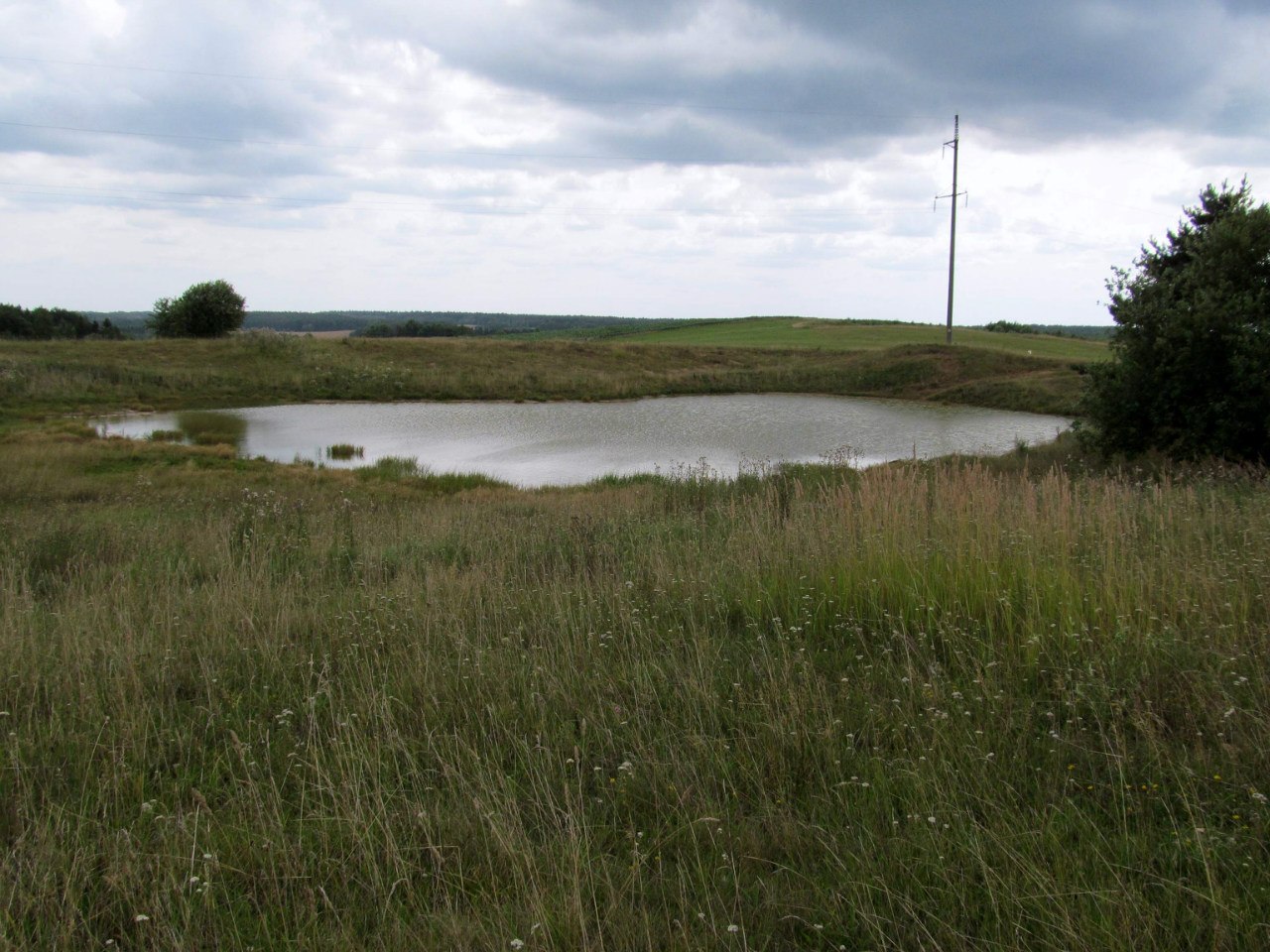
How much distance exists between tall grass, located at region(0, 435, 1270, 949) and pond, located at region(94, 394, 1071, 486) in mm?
11717

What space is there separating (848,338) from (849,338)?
0.08 m

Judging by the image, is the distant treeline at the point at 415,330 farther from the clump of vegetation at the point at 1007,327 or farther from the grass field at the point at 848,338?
the clump of vegetation at the point at 1007,327

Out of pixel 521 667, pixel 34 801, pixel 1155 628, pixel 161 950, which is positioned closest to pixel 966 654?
pixel 1155 628

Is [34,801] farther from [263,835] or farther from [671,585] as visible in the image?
[671,585]

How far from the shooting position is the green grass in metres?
50.0

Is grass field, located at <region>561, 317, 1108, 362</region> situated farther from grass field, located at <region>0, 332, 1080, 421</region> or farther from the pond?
the pond

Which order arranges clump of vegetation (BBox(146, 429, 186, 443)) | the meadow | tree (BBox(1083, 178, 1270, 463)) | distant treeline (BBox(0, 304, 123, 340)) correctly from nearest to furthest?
the meadow < tree (BBox(1083, 178, 1270, 463)) < clump of vegetation (BBox(146, 429, 186, 443)) < distant treeline (BBox(0, 304, 123, 340))

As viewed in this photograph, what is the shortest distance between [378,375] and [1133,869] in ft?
126

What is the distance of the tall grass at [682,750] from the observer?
7.73ft

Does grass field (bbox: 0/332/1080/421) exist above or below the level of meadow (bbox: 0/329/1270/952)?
above

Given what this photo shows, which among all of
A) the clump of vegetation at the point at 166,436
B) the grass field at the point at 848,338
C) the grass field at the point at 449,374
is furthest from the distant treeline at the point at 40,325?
the clump of vegetation at the point at 166,436

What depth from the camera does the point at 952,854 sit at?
251cm

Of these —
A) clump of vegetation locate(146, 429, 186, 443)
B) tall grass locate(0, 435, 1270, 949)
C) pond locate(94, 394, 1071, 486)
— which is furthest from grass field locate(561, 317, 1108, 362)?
tall grass locate(0, 435, 1270, 949)

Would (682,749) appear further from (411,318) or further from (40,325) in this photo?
(411,318)
